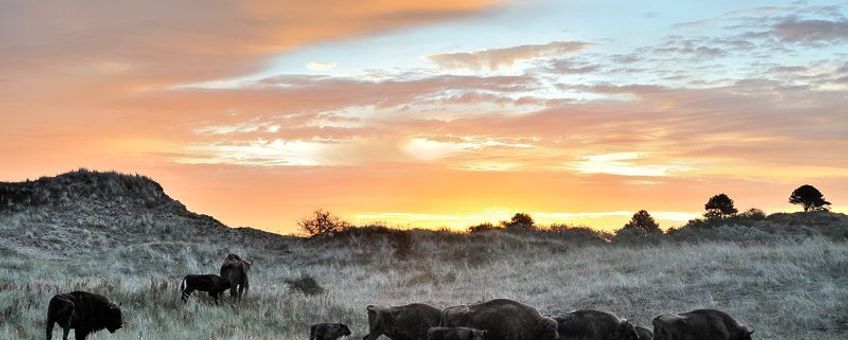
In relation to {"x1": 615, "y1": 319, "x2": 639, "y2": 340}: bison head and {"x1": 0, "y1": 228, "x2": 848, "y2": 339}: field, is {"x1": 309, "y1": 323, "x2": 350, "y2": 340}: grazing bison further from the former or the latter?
{"x1": 615, "y1": 319, "x2": 639, "y2": 340}: bison head

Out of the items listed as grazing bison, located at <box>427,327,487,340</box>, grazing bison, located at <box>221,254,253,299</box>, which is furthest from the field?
grazing bison, located at <box>427,327,487,340</box>

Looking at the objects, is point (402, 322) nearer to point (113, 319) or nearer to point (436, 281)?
point (113, 319)

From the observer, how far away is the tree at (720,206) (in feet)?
211

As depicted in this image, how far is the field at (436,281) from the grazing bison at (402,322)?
2.92 metres

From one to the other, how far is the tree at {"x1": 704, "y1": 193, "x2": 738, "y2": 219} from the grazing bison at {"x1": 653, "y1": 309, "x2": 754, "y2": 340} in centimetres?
5480

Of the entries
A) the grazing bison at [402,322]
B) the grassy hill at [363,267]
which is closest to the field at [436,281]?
the grassy hill at [363,267]

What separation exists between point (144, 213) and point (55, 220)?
5347mm

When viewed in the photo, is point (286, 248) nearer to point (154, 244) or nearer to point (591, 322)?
point (154, 244)

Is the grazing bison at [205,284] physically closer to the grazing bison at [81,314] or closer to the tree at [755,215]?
the grazing bison at [81,314]

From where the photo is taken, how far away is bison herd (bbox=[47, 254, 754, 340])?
11.6 meters

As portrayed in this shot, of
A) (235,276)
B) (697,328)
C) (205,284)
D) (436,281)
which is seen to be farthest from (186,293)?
(436,281)

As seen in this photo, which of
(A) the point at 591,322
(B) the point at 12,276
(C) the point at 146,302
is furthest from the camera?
(B) the point at 12,276

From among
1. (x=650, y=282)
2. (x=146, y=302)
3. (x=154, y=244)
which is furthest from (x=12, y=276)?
(x=650, y=282)

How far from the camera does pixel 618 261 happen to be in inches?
1233
